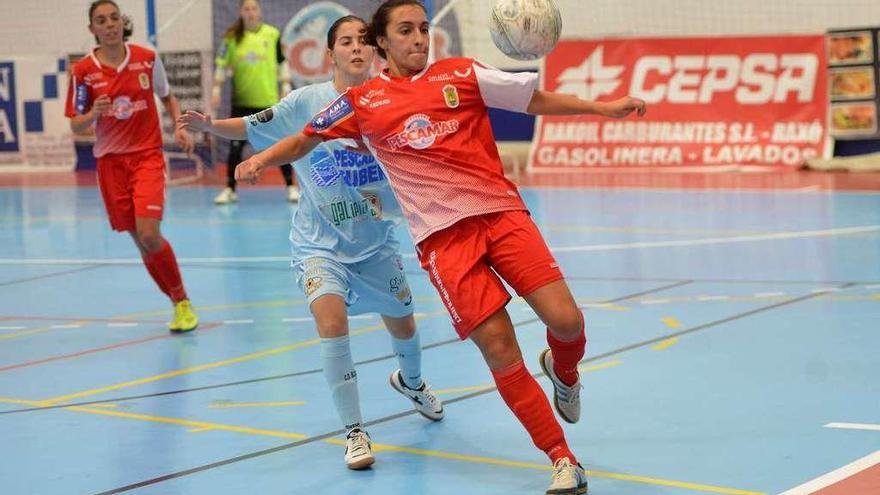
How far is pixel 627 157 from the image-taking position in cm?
1986

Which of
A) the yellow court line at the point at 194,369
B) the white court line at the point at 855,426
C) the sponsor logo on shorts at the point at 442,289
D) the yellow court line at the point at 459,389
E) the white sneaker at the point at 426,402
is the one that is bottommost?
the yellow court line at the point at 194,369

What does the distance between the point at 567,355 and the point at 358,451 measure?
3.02ft

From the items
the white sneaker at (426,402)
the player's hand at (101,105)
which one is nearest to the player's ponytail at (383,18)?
the white sneaker at (426,402)

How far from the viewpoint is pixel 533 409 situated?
511cm

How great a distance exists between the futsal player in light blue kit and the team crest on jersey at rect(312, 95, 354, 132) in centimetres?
50

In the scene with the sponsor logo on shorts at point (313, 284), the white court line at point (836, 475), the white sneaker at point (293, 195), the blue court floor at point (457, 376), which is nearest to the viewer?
the white court line at point (836, 475)

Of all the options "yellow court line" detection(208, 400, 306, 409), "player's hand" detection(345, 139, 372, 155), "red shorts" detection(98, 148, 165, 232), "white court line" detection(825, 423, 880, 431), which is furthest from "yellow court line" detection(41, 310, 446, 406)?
"white court line" detection(825, 423, 880, 431)

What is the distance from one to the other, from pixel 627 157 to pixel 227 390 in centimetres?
1338

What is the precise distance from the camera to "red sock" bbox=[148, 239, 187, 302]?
9.17 metres

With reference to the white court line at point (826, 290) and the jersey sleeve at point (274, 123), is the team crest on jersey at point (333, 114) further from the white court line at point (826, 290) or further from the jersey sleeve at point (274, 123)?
the white court line at point (826, 290)

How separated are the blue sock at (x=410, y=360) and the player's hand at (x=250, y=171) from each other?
133 centimetres

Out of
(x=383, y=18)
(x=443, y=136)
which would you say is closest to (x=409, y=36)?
(x=383, y=18)

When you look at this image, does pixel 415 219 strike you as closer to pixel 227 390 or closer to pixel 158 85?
pixel 227 390

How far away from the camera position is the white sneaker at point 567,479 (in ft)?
16.3
